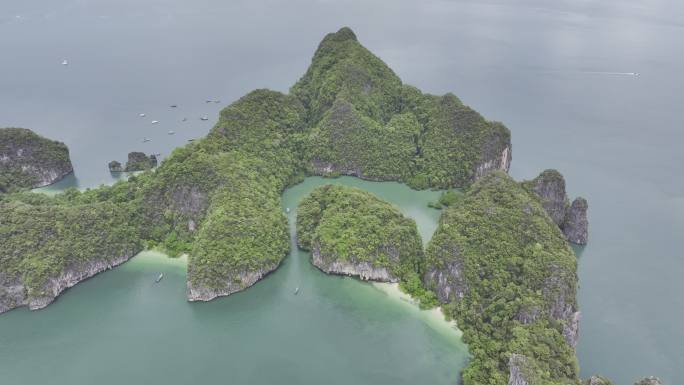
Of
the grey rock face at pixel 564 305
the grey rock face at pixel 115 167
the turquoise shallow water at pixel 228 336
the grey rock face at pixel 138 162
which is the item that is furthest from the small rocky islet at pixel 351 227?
the turquoise shallow water at pixel 228 336

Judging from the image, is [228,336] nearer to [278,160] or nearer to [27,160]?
[278,160]

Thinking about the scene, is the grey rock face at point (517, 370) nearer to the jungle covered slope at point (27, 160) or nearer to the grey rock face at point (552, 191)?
the grey rock face at point (552, 191)

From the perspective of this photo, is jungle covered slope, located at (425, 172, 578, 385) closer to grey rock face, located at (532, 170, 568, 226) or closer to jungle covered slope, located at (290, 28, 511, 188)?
grey rock face, located at (532, 170, 568, 226)

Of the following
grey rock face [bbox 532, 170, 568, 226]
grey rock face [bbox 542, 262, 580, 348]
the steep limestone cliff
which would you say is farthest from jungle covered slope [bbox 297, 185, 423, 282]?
the steep limestone cliff

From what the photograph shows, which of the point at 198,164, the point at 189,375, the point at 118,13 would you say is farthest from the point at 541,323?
the point at 118,13

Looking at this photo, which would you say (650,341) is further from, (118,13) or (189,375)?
(118,13)
